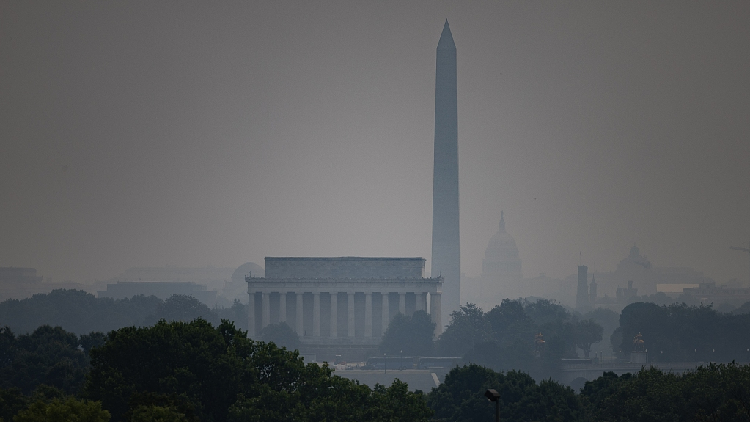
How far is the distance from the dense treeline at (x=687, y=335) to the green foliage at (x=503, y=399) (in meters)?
75.7

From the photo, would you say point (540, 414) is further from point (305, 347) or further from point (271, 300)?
point (271, 300)

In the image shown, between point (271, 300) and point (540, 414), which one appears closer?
point (540, 414)

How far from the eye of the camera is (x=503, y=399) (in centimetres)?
8556

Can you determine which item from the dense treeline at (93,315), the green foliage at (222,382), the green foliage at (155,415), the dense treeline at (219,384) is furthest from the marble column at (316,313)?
the green foliage at (155,415)

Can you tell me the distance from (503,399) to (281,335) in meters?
92.8

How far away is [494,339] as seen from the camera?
167 m

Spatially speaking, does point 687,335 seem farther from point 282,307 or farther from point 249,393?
point 249,393

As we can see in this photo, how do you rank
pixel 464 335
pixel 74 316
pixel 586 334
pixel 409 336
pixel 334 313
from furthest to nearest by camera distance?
pixel 334 313 < pixel 74 316 < pixel 586 334 < pixel 409 336 < pixel 464 335

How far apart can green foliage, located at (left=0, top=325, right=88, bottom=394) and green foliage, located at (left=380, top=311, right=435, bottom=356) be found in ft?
213

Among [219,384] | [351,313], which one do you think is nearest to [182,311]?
[351,313]

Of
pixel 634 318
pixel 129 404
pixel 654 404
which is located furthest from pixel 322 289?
Result: pixel 129 404

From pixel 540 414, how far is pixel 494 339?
85882mm

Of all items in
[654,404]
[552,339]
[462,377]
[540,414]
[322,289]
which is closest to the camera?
[654,404]

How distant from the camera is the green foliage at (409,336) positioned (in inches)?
6663
